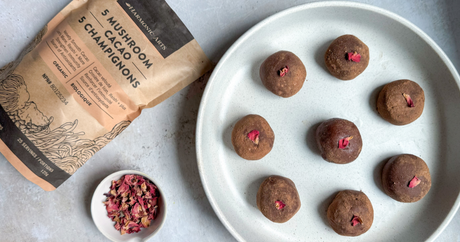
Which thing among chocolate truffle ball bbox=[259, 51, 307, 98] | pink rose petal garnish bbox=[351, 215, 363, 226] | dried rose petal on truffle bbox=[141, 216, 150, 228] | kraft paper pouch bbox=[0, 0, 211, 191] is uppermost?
kraft paper pouch bbox=[0, 0, 211, 191]

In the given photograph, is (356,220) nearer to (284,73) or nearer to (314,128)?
(314,128)

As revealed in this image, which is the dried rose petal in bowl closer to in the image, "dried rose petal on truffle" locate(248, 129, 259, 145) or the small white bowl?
the small white bowl

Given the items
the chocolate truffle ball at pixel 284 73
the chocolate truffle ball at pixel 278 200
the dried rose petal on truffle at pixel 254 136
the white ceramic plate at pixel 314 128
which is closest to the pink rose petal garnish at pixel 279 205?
the chocolate truffle ball at pixel 278 200

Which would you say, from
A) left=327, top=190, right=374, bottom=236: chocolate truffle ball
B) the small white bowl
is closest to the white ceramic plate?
left=327, top=190, right=374, bottom=236: chocolate truffle ball

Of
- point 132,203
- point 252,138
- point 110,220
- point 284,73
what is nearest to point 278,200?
point 252,138

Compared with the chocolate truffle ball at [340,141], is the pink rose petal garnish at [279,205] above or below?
below

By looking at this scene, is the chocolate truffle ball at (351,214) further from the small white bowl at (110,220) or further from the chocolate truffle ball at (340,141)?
the small white bowl at (110,220)

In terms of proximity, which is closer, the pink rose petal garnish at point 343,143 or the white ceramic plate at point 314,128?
the pink rose petal garnish at point 343,143
